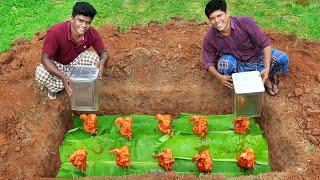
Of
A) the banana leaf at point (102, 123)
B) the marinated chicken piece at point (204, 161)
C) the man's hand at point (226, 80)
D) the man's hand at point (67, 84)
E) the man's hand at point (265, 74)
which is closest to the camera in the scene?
the marinated chicken piece at point (204, 161)

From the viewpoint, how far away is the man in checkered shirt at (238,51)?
17.7 feet

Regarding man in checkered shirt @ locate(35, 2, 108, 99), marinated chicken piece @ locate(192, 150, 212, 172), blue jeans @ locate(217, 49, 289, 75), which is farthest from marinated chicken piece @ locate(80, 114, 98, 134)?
blue jeans @ locate(217, 49, 289, 75)

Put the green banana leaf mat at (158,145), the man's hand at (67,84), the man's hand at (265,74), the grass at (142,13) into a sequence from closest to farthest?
the green banana leaf mat at (158,145) → the man's hand at (67,84) → the man's hand at (265,74) → the grass at (142,13)

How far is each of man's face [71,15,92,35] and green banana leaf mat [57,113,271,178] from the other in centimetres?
120

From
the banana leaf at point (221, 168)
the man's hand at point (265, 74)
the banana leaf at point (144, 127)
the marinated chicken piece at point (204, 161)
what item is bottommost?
the banana leaf at point (221, 168)

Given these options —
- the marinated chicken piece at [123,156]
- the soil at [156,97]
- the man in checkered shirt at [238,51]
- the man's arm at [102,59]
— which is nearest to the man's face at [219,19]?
the man in checkered shirt at [238,51]

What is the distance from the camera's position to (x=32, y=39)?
731cm

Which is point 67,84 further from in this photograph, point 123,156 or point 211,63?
point 211,63

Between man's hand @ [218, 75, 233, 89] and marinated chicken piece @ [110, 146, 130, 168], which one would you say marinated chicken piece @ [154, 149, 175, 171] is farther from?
man's hand @ [218, 75, 233, 89]

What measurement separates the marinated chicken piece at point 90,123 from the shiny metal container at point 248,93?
1.63m

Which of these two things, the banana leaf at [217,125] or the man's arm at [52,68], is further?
the banana leaf at [217,125]

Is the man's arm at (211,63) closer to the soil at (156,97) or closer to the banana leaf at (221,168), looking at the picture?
the soil at (156,97)

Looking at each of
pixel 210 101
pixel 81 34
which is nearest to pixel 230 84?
pixel 210 101

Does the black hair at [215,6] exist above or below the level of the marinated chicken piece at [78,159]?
above
